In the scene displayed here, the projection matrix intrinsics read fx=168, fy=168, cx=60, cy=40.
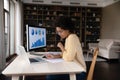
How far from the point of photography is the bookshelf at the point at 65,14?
8.52 m

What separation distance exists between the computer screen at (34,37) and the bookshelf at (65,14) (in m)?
6.10

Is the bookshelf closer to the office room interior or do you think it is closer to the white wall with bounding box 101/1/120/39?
the office room interior

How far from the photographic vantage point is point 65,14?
28.7ft

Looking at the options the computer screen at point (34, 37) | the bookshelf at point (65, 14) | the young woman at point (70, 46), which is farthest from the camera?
the bookshelf at point (65, 14)

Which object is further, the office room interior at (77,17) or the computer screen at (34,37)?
the office room interior at (77,17)

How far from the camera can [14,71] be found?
53.7 inches

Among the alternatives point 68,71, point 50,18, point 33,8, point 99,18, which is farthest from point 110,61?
point 68,71

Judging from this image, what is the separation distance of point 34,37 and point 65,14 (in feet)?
22.2

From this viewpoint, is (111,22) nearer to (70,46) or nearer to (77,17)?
(77,17)

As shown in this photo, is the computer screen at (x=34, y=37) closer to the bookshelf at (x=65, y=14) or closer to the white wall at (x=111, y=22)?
the white wall at (x=111, y=22)

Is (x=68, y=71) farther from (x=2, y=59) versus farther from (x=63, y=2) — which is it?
(x=63, y=2)

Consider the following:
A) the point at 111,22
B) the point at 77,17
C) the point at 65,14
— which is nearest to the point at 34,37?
the point at 111,22

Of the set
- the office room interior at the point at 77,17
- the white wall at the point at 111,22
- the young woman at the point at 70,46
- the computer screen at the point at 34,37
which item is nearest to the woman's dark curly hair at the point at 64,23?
the young woman at the point at 70,46

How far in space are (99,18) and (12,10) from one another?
4.55 metres
